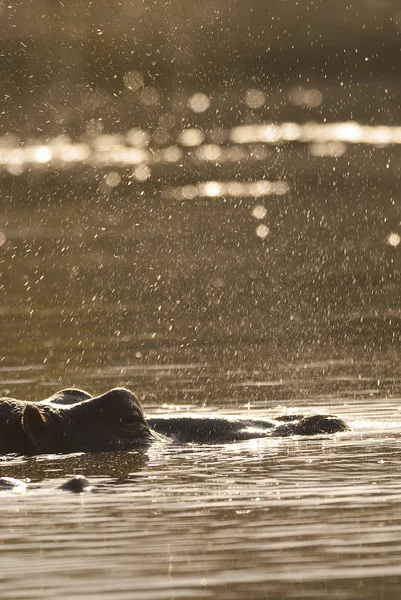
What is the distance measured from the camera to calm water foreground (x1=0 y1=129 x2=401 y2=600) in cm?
740

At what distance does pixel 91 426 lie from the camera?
11.1 metres

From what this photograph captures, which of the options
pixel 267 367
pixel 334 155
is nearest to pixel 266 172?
pixel 334 155

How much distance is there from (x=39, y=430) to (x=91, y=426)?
15.7 inches

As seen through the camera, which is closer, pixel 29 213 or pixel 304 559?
pixel 304 559

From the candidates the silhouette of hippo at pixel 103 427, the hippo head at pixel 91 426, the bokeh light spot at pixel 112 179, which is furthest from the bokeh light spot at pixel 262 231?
the hippo head at pixel 91 426

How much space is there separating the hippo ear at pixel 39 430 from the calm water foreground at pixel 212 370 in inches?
6.3

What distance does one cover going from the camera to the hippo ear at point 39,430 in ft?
35.2

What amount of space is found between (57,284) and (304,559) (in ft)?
51.1

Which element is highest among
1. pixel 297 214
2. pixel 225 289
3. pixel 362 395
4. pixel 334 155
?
pixel 334 155

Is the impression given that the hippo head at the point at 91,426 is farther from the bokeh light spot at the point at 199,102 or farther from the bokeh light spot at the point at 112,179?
the bokeh light spot at the point at 199,102

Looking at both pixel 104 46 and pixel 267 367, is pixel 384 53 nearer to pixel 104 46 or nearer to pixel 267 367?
pixel 104 46

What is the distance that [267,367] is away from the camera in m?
15.6

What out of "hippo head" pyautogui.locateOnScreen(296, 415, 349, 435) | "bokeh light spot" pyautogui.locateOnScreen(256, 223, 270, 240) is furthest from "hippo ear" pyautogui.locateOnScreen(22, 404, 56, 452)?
"bokeh light spot" pyautogui.locateOnScreen(256, 223, 270, 240)

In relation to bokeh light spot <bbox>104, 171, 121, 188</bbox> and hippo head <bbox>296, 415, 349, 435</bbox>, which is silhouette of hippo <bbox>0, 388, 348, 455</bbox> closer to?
hippo head <bbox>296, 415, 349, 435</bbox>
